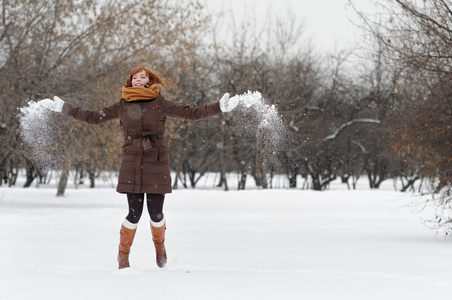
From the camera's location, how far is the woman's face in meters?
5.96

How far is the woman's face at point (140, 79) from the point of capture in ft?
19.6

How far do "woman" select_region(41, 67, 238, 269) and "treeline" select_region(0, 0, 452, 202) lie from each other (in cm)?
161

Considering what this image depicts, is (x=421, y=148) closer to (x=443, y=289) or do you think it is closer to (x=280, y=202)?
(x=443, y=289)

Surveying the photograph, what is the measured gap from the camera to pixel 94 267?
6.10 metres

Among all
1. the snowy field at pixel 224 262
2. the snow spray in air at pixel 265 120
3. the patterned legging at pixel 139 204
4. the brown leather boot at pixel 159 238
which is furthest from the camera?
the snow spray in air at pixel 265 120

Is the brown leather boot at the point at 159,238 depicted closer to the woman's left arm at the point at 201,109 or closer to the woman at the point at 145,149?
the woman at the point at 145,149

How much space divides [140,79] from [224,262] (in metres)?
2.09

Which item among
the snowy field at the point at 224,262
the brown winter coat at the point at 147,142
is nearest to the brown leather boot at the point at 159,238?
the snowy field at the point at 224,262

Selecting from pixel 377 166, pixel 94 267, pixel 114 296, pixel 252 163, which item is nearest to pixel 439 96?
pixel 94 267

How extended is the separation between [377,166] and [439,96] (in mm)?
34151

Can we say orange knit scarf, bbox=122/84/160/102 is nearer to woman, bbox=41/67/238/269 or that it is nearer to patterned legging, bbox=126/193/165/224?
woman, bbox=41/67/238/269

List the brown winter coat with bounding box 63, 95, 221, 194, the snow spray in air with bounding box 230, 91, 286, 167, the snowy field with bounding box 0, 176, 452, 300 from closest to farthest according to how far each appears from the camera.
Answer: the snowy field with bounding box 0, 176, 452, 300, the brown winter coat with bounding box 63, 95, 221, 194, the snow spray in air with bounding box 230, 91, 286, 167

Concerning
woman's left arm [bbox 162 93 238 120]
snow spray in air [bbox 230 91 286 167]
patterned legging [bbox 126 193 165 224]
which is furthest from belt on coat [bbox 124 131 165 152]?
snow spray in air [bbox 230 91 286 167]

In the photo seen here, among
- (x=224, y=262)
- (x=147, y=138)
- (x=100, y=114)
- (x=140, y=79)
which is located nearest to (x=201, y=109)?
(x=147, y=138)
